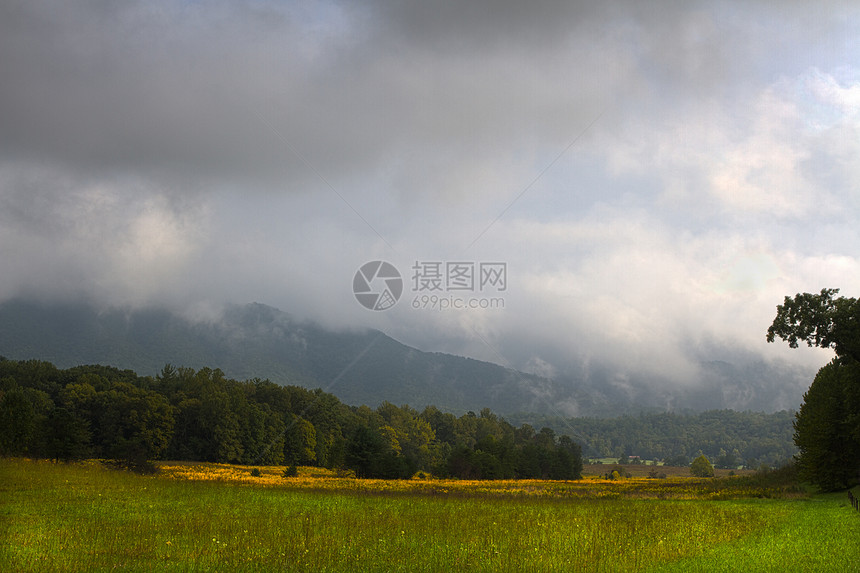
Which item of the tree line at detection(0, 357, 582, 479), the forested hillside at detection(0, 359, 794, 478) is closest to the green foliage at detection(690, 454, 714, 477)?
the forested hillside at detection(0, 359, 794, 478)

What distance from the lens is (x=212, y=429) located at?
85625 mm

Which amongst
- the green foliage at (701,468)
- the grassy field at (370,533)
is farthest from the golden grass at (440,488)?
the green foliage at (701,468)

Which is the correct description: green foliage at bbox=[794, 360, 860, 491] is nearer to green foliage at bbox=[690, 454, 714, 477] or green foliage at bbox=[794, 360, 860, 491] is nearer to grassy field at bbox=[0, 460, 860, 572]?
grassy field at bbox=[0, 460, 860, 572]

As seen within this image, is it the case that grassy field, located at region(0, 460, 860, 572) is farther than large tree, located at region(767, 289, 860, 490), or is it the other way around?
large tree, located at region(767, 289, 860, 490)

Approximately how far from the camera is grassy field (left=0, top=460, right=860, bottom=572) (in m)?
14.4

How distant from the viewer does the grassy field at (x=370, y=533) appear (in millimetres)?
14438

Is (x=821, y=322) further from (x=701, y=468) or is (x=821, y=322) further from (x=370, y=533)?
(x=701, y=468)

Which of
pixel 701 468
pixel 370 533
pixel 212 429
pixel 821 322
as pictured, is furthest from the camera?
pixel 701 468

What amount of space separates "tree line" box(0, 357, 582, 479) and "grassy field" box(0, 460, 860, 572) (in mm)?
29021

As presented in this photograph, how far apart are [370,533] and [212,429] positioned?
2922 inches

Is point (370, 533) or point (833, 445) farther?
point (833, 445)

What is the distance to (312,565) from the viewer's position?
1389 cm

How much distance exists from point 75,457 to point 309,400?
196ft

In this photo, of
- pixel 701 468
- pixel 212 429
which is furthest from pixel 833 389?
pixel 701 468
